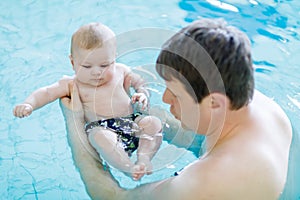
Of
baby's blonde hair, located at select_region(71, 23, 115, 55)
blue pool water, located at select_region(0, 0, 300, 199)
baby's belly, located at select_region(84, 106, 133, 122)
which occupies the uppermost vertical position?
baby's blonde hair, located at select_region(71, 23, 115, 55)

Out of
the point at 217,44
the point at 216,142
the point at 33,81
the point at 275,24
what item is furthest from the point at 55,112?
the point at 275,24

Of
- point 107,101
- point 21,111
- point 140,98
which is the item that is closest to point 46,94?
point 21,111

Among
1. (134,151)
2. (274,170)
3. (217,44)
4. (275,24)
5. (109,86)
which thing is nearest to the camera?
(217,44)

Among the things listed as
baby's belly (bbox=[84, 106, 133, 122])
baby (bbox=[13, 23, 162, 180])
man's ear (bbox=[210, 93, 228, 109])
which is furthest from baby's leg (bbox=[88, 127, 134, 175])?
man's ear (bbox=[210, 93, 228, 109])

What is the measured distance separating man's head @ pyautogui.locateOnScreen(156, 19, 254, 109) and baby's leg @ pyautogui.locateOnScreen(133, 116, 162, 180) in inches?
17.8

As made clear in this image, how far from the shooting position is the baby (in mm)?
1878

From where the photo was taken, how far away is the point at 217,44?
4.51 ft

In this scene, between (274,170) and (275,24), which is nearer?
(274,170)

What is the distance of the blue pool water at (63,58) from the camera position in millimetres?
2238

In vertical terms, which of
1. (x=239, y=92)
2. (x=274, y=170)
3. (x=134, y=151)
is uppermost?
(x=239, y=92)

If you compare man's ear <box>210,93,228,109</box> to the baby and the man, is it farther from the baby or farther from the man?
the baby

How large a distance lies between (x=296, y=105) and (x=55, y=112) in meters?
1.28

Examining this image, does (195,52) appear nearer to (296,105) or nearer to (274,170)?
(274,170)

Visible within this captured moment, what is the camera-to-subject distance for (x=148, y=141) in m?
1.92
